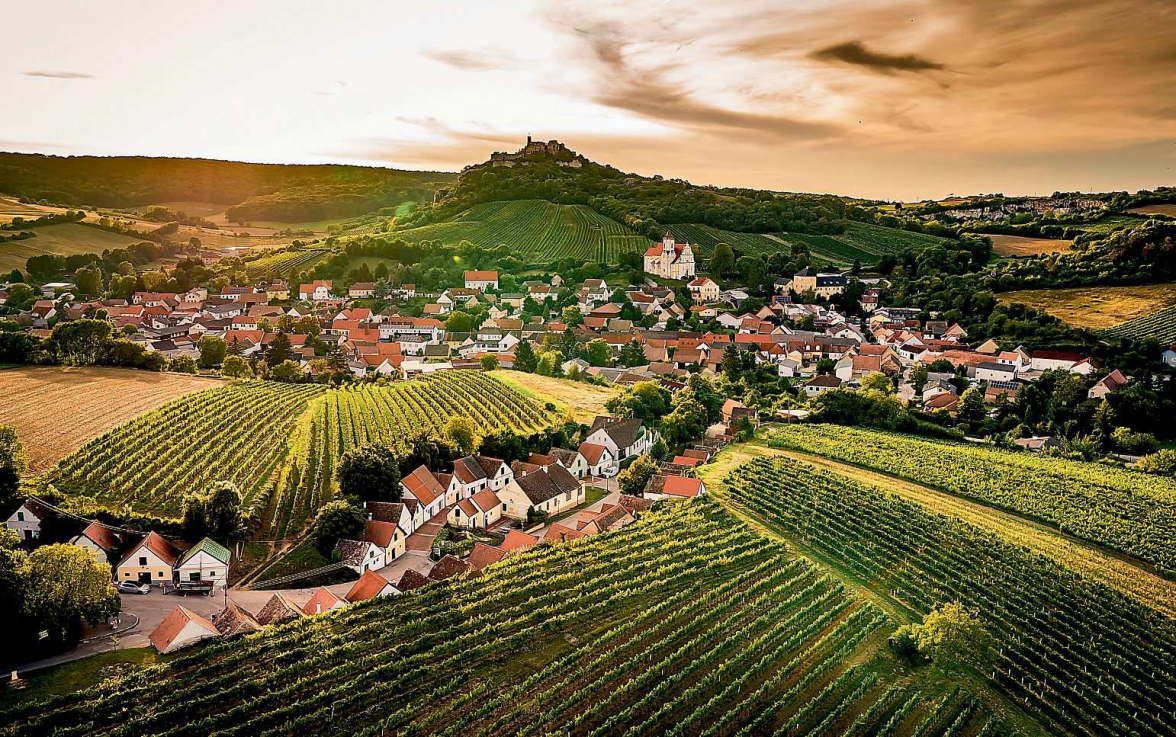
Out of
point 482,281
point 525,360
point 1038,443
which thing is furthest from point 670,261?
point 1038,443

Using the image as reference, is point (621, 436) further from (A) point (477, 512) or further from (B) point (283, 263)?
(B) point (283, 263)

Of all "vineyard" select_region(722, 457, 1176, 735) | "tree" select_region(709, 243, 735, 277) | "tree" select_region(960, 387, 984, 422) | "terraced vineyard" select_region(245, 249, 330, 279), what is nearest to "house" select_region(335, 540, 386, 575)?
"vineyard" select_region(722, 457, 1176, 735)

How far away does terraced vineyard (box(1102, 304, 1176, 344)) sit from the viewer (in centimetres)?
5709

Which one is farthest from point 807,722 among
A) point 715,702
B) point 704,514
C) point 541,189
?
point 541,189

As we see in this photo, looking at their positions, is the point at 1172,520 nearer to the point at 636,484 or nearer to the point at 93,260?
the point at 636,484

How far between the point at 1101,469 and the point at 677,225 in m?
69.5

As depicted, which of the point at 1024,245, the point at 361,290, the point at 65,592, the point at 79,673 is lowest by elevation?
the point at 79,673

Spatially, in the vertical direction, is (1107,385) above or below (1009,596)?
above

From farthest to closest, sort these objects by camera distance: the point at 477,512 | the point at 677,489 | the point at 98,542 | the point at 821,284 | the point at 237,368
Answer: the point at 821,284
the point at 237,368
the point at 677,489
the point at 477,512
the point at 98,542

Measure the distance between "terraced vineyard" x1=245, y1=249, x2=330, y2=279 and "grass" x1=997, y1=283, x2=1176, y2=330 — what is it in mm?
75761

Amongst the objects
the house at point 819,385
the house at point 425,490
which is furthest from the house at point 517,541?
the house at point 819,385

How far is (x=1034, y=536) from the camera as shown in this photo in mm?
31297

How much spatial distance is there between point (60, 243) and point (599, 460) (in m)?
91.5

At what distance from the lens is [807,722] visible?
18.0m
